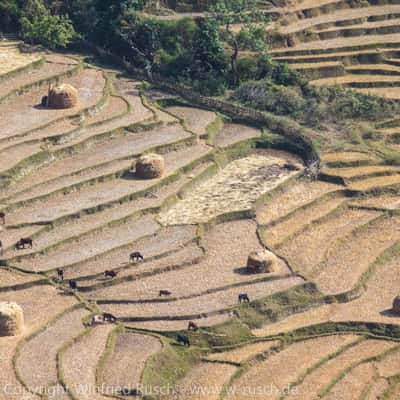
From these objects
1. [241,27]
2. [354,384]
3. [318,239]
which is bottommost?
[354,384]

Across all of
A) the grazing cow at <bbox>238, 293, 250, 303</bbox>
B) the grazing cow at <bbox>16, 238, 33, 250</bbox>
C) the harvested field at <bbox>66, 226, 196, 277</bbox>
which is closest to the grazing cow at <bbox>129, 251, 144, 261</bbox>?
the harvested field at <bbox>66, 226, 196, 277</bbox>

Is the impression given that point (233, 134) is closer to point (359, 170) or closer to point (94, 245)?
→ point (359, 170)

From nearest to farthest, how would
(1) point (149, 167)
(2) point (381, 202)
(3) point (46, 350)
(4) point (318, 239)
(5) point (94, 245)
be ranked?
(3) point (46, 350)
(5) point (94, 245)
(4) point (318, 239)
(1) point (149, 167)
(2) point (381, 202)

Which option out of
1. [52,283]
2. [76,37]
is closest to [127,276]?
[52,283]

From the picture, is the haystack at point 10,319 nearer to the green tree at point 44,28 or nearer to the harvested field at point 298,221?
the harvested field at point 298,221

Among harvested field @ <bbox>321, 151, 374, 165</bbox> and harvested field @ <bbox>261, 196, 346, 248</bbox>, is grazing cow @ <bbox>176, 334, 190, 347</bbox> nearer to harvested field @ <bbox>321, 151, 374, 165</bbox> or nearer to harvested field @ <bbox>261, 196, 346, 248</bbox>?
harvested field @ <bbox>261, 196, 346, 248</bbox>

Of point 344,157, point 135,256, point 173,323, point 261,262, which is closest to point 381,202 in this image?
point 344,157

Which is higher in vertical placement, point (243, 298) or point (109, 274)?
point (109, 274)
